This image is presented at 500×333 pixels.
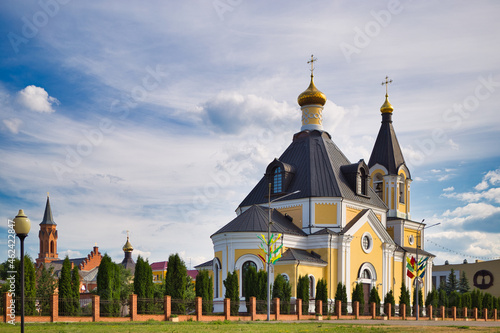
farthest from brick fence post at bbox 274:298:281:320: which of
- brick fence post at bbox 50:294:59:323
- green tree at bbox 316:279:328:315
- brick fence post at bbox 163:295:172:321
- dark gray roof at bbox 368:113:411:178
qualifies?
dark gray roof at bbox 368:113:411:178

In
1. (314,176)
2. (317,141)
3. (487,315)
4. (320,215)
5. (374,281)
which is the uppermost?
(317,141)

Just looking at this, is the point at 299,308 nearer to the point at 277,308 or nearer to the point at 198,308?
the point at 277,308

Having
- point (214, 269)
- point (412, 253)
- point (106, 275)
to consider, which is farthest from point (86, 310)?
point (412, 253)

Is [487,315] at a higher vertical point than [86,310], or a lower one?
lower

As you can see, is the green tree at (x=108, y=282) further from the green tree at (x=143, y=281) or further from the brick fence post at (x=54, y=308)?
the brick fence post at (x=54, y=308)

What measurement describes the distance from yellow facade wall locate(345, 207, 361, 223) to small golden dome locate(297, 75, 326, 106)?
30.5 ft

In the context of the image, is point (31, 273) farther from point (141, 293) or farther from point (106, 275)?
point (141, 293)

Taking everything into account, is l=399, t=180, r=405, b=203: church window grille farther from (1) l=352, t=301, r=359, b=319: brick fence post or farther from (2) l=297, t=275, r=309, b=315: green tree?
(2) l=297, t=275, r=309, b=315: green tree

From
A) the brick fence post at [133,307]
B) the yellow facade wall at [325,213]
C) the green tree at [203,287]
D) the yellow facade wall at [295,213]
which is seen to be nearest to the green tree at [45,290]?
the brick fence post at [133,307]

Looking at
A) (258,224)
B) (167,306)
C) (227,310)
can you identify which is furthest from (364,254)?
(167,306)

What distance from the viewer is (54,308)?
22109 millimetres

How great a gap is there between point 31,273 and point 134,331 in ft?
27.7

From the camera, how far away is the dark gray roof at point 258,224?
36781 mm

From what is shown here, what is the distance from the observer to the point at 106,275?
1025 inches
